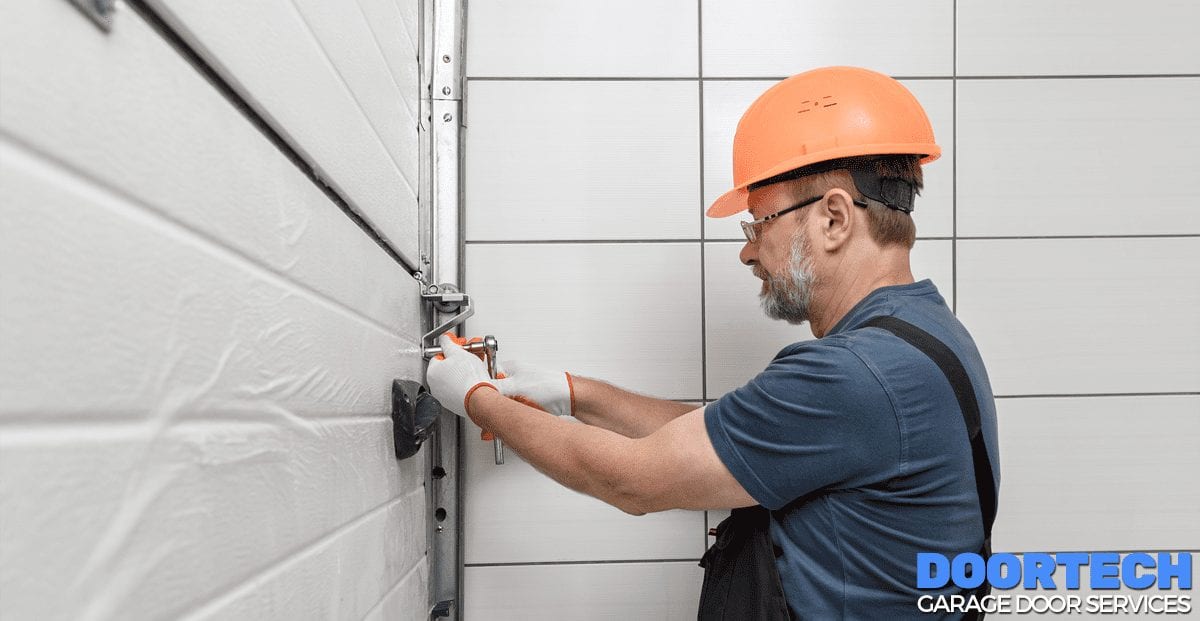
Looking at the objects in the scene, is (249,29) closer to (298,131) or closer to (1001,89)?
(298,131)

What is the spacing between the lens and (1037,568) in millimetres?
1646

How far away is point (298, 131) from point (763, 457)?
71 centimetres

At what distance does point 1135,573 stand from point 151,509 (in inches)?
77.9

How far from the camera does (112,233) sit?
0.40 m

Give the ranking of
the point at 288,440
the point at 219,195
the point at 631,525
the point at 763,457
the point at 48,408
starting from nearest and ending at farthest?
the point at 48,408 < the point at 219,195 < the point at 288,440 < the point at 763,457 < the point at 631,525

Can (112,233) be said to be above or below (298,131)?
below

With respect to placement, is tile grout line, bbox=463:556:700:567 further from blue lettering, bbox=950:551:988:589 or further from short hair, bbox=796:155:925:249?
short hair, bbox=796:155:925:249

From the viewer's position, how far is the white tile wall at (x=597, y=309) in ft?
5.33

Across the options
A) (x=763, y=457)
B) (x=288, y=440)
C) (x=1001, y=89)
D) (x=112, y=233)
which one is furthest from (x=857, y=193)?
(x=112, y=233)

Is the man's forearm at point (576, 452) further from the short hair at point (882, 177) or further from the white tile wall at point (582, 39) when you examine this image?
the white tile wall at point (582, 39)

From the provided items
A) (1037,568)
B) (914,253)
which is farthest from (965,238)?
(1037,568)

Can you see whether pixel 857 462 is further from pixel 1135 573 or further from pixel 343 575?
pixel 1135 573

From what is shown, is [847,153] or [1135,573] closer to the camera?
[847,153]

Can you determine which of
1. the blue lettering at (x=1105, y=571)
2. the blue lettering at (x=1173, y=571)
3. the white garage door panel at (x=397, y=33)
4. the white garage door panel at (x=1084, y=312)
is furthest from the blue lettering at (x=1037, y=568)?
the white garage door panel at (x=397, y=33)
